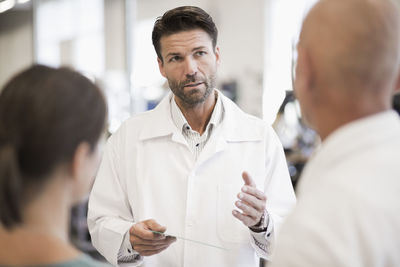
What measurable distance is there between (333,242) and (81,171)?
0.49 meters

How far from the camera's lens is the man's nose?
6.07 ft

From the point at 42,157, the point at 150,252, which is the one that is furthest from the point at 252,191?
the point at 42,157

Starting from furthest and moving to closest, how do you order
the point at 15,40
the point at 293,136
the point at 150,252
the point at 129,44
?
the point at 15,40, the point at 129,44, the point at 293,136, the point at 150,252

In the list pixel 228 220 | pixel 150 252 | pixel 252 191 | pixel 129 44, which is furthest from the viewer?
pixel 129 44

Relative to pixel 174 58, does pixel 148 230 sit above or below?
below

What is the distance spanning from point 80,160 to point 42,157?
8 cm

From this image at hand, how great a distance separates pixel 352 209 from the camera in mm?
750

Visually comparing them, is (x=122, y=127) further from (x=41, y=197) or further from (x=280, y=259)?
(x=280, y=259)

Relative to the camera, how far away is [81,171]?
0.92 m

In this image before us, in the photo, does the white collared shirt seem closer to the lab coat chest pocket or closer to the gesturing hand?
the lab coat chest pocket

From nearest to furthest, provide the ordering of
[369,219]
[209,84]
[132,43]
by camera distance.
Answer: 1. [369,219]
2. [209,84]
3. [132,43]

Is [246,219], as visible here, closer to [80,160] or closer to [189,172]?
[189,172]

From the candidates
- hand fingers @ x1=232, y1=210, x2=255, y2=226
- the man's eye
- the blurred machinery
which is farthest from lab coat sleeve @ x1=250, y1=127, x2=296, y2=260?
the blurred machinery

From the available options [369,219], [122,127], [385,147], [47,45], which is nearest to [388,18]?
[385,147]
